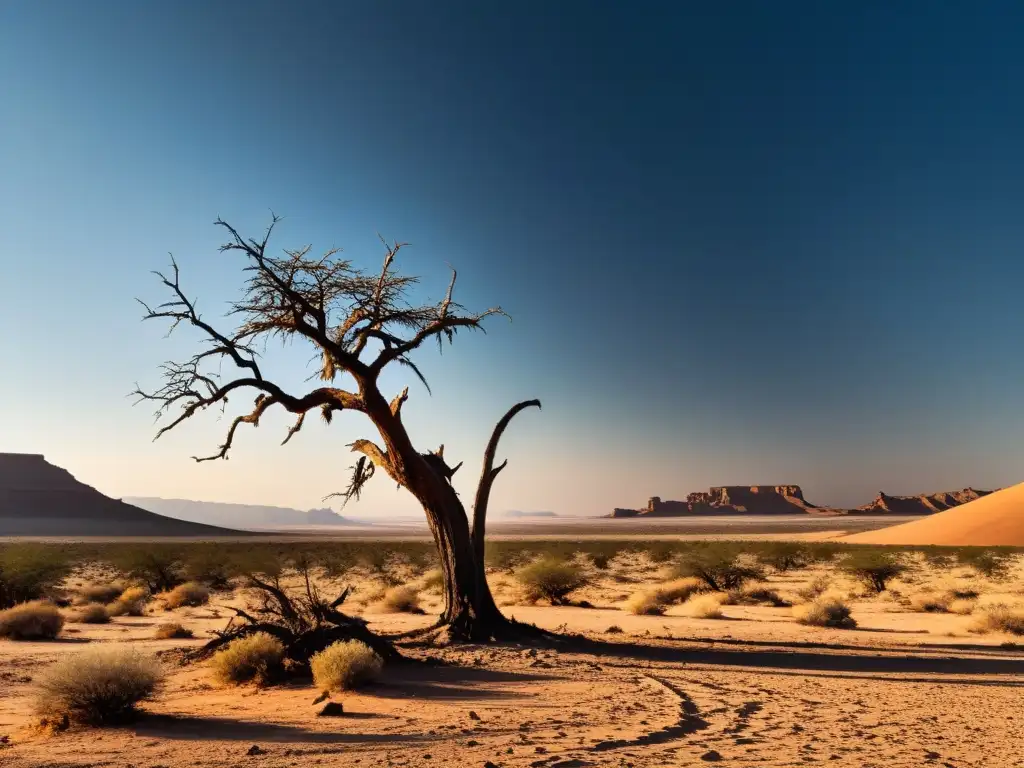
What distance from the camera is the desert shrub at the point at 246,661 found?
10867mm

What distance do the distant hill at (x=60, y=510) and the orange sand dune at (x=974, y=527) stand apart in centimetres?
10445

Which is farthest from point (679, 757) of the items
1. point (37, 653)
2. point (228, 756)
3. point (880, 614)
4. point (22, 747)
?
point (880, 614)

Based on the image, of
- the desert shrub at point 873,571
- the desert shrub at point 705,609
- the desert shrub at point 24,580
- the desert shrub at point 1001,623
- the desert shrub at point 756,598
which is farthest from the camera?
the desert shrub at point 873,571

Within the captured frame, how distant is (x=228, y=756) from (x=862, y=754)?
6.31 m

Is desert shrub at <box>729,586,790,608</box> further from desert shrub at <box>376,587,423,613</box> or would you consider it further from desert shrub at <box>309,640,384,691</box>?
desert shrub at <box>309,640,384,691</box>

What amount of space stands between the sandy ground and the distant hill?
118 m

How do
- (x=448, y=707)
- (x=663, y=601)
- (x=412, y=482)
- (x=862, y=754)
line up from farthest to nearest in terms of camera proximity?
(x=663, y=601) < (x=412, y=482) < (x=448, y=707) < (x=862, y=754)

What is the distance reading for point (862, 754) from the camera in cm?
730

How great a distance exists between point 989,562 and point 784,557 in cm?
1021

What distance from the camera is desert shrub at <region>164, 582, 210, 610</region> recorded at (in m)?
25.1

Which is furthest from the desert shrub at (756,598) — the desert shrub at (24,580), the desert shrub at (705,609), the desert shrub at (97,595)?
the desert shrub at (24,580)

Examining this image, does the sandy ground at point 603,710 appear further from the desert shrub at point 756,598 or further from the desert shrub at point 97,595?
the desert shrub at point 97,595

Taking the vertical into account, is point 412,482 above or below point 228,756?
above

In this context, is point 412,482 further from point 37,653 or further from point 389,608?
point 389,608
